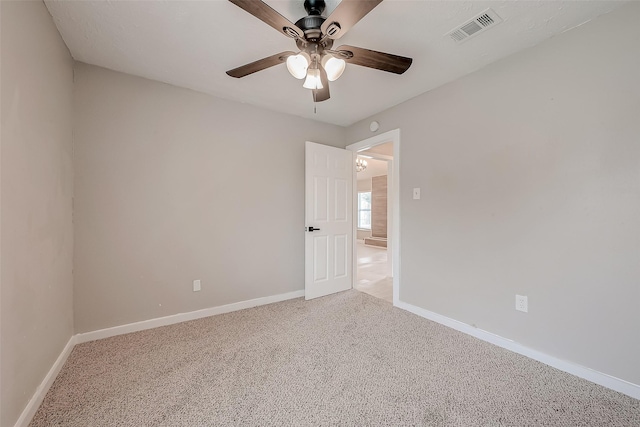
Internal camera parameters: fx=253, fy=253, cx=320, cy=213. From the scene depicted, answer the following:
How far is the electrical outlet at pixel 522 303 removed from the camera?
1.97 metres

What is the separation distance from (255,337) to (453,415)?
155 cm

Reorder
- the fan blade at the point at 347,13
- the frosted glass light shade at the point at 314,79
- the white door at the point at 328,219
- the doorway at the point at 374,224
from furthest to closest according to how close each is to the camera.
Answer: the doorway at the point at 374,224
the white door at the point at 328,219
the frosted glass light shade at the point at 314,79
the fan blade at the point at 347,13

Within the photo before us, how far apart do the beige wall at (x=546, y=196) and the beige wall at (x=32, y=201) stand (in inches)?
118

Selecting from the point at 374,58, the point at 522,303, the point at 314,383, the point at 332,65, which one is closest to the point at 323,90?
the point at 332,65

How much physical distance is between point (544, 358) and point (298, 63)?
2712mm

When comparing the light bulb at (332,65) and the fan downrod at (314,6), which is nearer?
the fan downrod at (314,6)

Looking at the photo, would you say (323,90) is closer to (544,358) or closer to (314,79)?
(314,79)

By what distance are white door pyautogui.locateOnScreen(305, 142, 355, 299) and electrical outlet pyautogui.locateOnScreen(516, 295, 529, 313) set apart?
195cm

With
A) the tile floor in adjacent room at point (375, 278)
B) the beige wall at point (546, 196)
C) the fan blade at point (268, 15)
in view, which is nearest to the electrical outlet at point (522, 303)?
the beige wall at point (546, 196)

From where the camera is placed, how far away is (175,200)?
2529mm

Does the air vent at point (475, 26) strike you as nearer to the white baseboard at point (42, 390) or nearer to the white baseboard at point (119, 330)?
the white baseboard at point (119, 330)

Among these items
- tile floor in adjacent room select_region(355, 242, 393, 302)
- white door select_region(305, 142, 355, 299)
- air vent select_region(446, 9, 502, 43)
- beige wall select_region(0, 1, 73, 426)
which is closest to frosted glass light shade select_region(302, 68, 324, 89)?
air vent select_region(446, 9, 502, 43)

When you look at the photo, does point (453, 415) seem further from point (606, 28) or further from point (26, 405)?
point (606, 28)

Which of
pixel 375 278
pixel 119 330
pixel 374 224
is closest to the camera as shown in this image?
pixel 119 330
